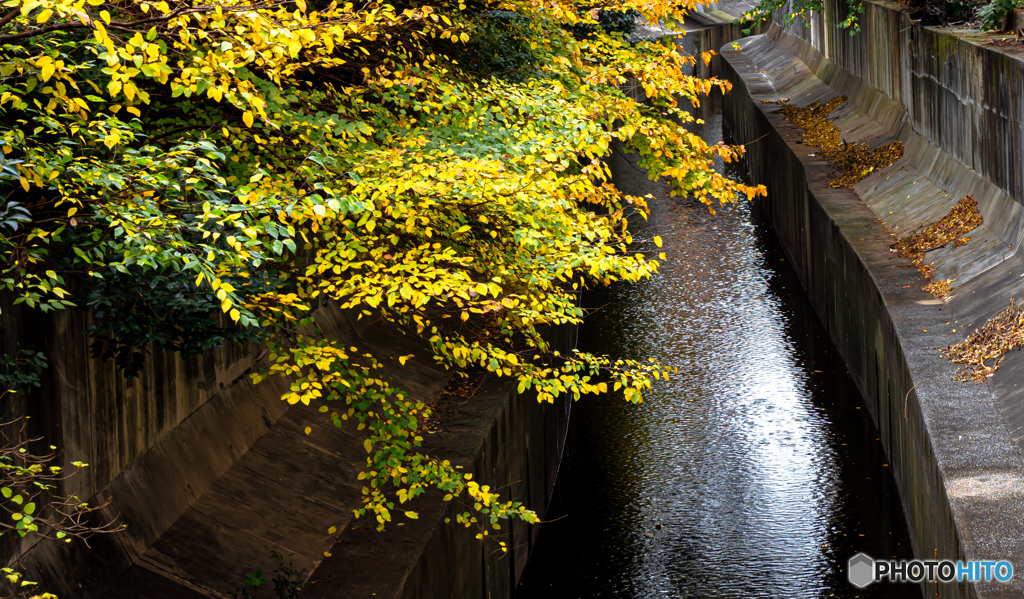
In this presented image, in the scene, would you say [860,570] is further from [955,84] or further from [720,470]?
[955,84]

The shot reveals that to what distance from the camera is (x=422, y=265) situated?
679 centimetres

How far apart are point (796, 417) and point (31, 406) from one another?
11.5 m

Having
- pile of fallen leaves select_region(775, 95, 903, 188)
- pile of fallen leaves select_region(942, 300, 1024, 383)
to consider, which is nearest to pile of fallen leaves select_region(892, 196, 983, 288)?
pile of fallen leaves select_region(942, 300, 1024, 383)

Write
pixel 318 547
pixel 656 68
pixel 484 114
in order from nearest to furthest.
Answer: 1. pixel 318 547
2. pixel 484 114
3. pixel 656 68

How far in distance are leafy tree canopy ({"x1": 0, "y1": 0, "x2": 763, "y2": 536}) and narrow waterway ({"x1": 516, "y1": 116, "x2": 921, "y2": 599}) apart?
2957mm

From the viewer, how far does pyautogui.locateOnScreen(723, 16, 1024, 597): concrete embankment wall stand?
8.25 metres

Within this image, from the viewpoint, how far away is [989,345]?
10.6 m

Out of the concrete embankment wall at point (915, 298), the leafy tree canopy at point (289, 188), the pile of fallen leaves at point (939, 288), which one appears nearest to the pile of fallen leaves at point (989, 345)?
the concrete embankment wall at point (915, 298)

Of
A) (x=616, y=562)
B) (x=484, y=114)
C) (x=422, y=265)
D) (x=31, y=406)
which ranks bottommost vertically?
(x=616, y=562)

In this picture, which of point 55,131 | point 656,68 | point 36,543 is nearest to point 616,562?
point 656,68

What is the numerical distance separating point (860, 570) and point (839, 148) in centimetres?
1304

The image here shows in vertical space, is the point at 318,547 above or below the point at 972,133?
below

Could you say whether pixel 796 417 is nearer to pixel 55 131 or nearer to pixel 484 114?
pixel 484 114

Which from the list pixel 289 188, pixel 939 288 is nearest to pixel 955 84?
pixel 939 288
